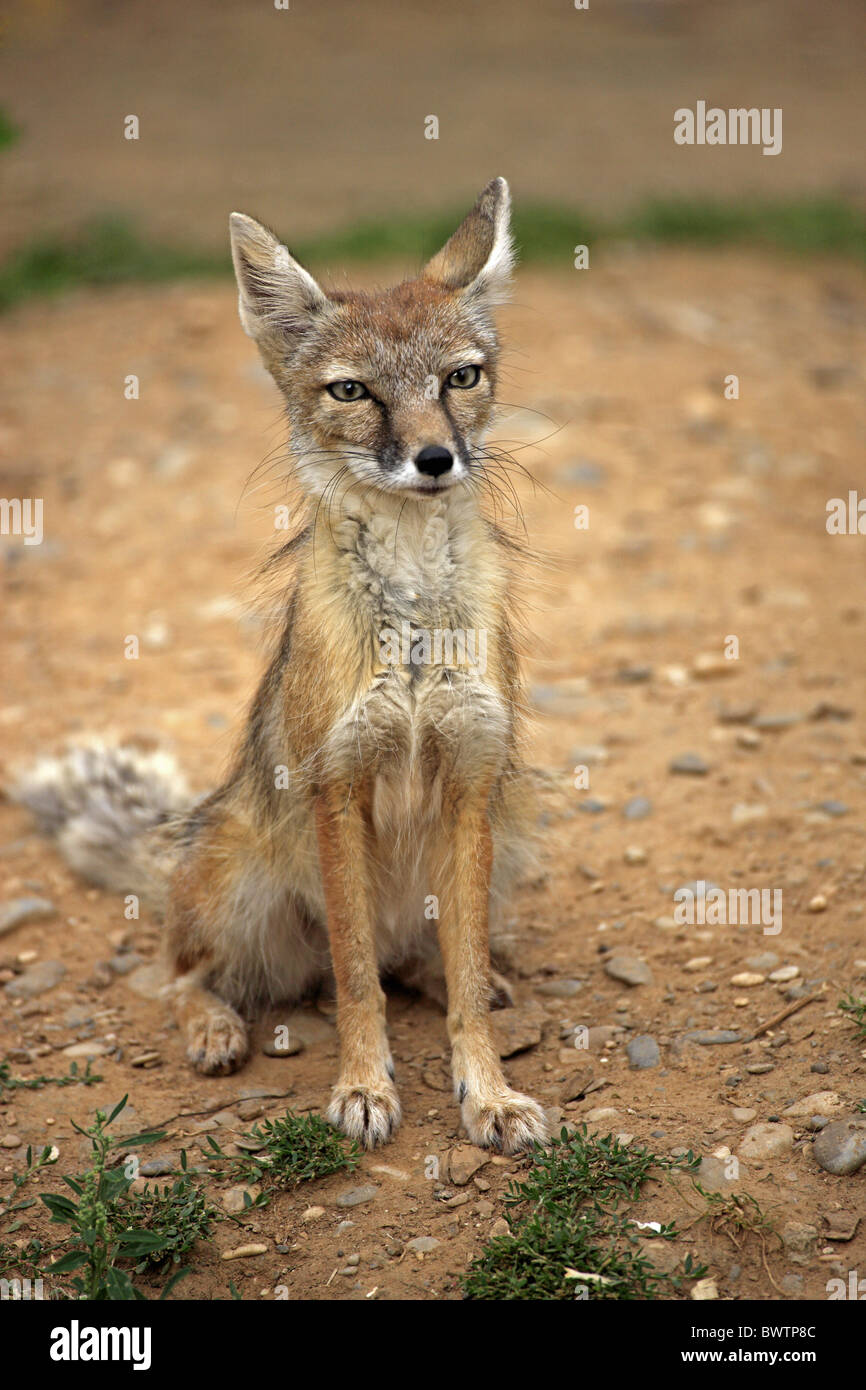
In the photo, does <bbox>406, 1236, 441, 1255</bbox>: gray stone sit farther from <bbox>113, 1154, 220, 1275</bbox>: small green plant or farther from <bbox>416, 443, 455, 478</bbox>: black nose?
<bbox>416, 443, 455, 478</bbox>: black nose

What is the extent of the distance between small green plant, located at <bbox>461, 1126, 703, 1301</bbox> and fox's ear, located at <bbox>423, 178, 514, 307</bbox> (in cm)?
280

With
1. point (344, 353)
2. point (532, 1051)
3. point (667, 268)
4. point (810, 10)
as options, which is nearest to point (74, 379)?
point (667, 268)

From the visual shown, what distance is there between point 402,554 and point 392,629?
25cm

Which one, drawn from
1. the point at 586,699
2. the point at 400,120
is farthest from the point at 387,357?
the point at 400,120

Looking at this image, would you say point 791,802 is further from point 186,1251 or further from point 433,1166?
point 186,1251

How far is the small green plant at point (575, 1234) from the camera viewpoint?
3434 mm

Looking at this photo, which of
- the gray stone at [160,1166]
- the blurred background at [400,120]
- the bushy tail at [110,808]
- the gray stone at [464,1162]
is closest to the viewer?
the gray stone at [464,1162]

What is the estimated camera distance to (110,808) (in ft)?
19.2

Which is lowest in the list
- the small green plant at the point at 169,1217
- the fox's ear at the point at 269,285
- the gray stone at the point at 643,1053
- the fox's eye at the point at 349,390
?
A: the small green plant at the point at 169,1217

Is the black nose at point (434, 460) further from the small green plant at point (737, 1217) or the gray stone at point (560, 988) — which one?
the small green plant at point (737, 1217)

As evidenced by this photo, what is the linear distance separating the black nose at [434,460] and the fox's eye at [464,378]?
41cm

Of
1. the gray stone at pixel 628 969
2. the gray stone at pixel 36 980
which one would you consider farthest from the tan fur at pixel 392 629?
the gray stone at pixel 36 980

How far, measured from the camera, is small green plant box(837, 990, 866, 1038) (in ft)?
13.8


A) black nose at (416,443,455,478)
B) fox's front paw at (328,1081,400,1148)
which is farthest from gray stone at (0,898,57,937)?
black nose at (416,443,455,478)
